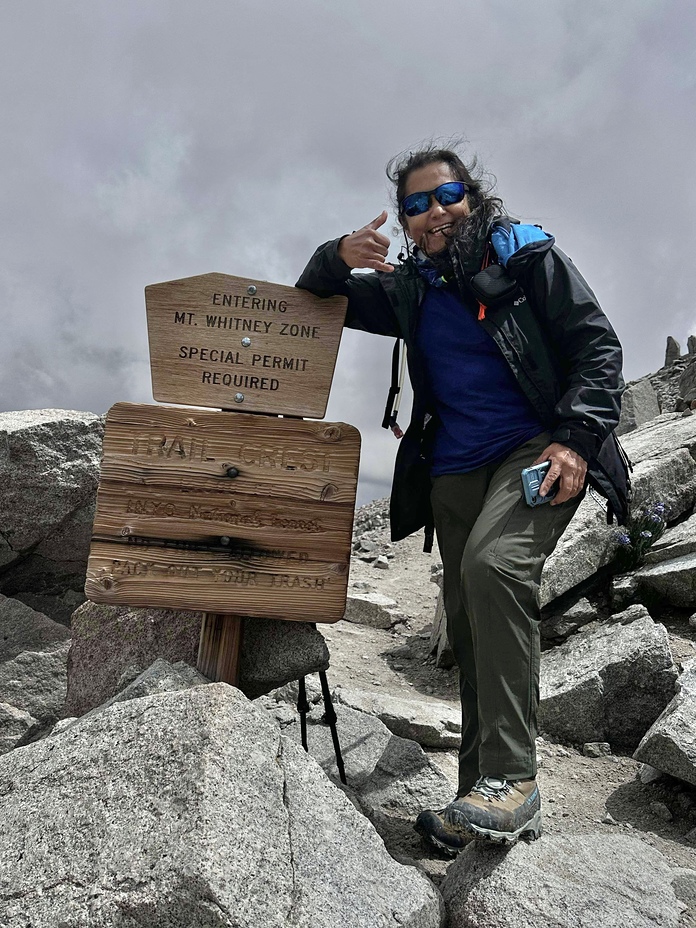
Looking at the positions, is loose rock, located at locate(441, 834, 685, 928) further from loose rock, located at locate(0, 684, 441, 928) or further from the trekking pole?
the trekking pole

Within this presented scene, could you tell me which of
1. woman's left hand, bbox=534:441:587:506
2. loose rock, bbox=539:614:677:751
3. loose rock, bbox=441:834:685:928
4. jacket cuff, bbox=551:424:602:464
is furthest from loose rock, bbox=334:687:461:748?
jacket cuff, bbox=551:424:602:464

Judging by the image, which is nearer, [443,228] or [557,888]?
[557,888]

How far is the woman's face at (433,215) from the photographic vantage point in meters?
3.96

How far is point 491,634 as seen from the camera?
3.14 meters

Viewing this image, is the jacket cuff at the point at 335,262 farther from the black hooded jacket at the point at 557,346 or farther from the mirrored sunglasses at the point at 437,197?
the mirrored sunglasses at the point at 437,197

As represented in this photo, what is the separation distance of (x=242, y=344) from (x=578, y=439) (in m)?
1.82

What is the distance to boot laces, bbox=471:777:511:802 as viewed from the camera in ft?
9.95

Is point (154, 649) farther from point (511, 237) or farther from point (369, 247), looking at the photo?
point (511, 237)

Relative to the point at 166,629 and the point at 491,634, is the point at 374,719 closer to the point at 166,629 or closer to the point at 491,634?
the point at 166,629

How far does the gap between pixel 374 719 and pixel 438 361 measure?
8.97 feet

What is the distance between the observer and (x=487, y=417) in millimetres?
3695

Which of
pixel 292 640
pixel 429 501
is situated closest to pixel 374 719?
pixel 292 640

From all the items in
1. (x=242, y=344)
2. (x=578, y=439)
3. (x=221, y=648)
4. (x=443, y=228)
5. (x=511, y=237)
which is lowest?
(x=221, y=648)

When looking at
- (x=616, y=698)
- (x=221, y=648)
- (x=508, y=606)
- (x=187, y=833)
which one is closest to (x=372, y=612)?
(x=616, y=698)
